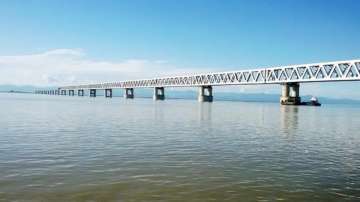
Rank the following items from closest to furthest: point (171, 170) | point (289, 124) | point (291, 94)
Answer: point (171, 170) → point (289, 124) → point (291, 94)

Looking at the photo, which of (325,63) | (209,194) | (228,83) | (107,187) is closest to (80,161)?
(107,187)

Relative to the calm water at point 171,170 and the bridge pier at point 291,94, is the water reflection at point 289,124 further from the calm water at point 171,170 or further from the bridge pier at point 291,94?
the bridge pier at point 291,94

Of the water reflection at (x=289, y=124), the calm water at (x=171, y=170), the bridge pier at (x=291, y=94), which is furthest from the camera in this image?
the bridge pier at (x=291, y=94)

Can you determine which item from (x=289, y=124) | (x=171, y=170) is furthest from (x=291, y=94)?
(x=171, y=170)

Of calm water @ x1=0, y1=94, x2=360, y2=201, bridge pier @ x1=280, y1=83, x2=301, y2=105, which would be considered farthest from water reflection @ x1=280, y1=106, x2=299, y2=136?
bridge pier @ x1=280, y1=83, x2=301, y2=105

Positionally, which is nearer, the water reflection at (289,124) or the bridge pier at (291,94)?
the water reflection at (289,124)

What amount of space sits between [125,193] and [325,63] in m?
135

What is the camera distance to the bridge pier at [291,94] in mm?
160000

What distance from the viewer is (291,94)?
162125 millimetres

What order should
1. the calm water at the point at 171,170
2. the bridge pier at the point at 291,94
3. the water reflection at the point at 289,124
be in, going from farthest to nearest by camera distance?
the bridge pier at the point at 291,94 < the water reflection at the point at 289,124 < the calm water at the point at 171,170

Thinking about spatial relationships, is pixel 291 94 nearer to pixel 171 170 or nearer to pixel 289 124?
pixel 289 124

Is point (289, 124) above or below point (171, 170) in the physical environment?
below

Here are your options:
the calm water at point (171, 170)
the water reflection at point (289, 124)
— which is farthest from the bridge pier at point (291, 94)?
the calm water at point (171, 170)

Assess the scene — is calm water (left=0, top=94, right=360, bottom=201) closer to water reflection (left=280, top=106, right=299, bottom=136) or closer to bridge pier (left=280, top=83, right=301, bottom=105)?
water reflection (left=280, top=106, right=299, bottom=136)
